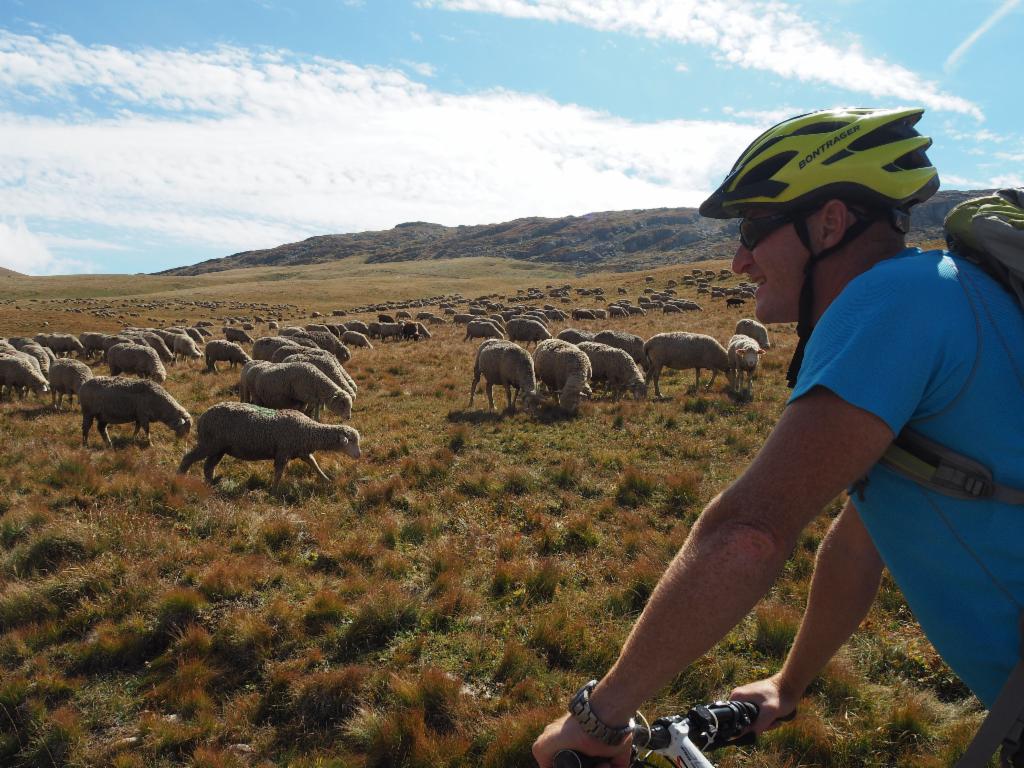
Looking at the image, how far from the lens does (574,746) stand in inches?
65.8

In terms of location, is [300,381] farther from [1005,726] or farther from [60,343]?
[60,343]

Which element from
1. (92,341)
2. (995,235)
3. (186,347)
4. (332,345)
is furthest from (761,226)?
(92,341)

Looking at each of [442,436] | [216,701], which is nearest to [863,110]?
[216,701]

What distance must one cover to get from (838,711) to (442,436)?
10.3 m

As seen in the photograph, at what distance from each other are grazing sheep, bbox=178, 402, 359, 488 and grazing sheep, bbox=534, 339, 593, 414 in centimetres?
742

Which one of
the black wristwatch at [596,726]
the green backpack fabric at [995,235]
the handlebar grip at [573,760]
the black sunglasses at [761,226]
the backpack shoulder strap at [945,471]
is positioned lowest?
the handlebar grip at [573,760]

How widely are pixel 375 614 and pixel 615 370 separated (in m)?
13.8

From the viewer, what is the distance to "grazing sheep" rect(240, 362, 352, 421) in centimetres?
1608

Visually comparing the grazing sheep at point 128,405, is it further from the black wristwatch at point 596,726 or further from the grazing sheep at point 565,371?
the black wristwatch at point 596,726

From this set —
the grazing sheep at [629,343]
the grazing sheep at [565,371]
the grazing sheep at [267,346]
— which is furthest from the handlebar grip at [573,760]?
the grazing sheep at [267,346]

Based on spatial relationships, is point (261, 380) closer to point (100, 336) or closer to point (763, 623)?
point (763, 623)

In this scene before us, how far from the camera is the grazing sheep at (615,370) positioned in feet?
60.3

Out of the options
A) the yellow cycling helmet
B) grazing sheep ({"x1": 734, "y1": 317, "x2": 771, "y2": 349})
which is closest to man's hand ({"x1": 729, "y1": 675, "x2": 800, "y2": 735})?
the yellow cycling helmet

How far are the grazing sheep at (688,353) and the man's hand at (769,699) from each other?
16397 mm
